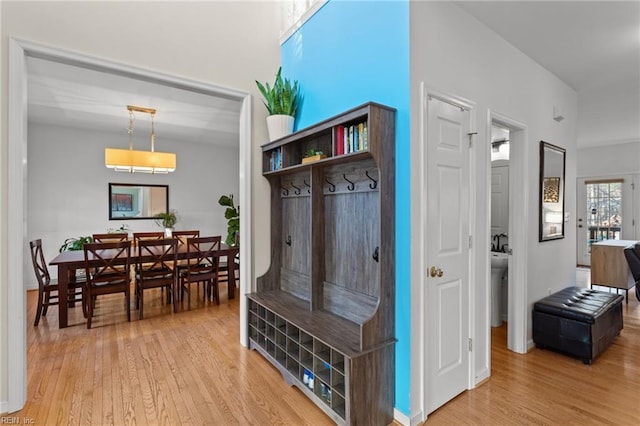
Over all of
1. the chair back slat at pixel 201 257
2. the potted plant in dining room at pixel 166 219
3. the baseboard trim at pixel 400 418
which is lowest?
the baseboard trim at pixel 400 418

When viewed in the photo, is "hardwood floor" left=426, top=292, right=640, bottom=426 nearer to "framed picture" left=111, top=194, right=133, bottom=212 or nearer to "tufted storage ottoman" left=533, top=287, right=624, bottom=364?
"tufted storage ottoman" left=533, top=287, right=624, bottom=364

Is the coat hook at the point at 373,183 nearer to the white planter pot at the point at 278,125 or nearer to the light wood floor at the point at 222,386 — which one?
the white planter pot at the point at 278,125

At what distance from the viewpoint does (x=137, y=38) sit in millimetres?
2482

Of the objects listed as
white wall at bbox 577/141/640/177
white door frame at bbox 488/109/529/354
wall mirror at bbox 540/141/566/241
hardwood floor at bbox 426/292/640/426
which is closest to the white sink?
wall mirror at bbox 540/141/566/241

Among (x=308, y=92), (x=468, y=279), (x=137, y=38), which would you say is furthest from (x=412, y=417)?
(x=137, y=38)

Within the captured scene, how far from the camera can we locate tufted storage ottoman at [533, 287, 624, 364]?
8.87 feet

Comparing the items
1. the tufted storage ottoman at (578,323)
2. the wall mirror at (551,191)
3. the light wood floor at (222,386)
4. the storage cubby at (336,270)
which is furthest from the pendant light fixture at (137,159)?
the tufted storage ottoman at (578,323)

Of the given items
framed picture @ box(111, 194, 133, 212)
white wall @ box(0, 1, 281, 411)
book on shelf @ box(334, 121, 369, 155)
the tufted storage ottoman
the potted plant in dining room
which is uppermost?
white wall @ box(0, 1, 281, 411)

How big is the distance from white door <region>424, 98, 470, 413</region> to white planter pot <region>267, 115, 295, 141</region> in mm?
1330

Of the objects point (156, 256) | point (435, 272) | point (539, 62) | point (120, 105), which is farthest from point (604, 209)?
point (120, 105)

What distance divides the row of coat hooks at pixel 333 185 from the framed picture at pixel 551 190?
7.07 feet

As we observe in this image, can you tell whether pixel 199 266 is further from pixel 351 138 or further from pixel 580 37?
pixel 580 37

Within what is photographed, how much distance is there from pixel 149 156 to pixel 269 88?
2441 mm

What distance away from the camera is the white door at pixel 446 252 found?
2.05 m
